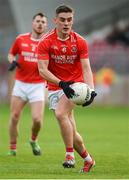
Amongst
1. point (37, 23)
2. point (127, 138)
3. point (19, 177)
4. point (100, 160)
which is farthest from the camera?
point (127, 138)

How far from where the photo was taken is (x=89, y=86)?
39.0 ft

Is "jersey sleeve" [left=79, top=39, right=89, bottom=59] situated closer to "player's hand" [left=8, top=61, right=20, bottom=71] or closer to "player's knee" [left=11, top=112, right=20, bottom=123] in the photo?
"player's hand" [left=8, top=61, right=20, bottom=71]

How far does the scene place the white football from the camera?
11602 millimetres

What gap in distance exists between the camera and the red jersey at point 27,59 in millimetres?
15539

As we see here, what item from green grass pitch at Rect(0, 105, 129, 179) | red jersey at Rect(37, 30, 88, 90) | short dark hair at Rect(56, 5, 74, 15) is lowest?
green grass pitch at Rect(0, 105, 129, 179)

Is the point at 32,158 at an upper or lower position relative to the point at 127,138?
upper

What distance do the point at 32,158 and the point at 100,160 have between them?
128cm

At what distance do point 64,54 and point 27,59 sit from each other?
351 cm

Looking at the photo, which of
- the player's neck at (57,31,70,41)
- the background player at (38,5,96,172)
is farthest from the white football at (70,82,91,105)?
the player's neck at (57,31,70,41)

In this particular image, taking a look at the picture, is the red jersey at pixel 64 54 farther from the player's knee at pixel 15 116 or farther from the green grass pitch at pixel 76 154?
the player's knee at pixel 15 116

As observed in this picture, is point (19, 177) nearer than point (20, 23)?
Yes

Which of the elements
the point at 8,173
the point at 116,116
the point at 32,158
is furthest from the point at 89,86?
the point at 116,116

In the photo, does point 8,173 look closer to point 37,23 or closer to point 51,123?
point 37,23

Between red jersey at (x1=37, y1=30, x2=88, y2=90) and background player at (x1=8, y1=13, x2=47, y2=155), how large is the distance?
10.0 feet
